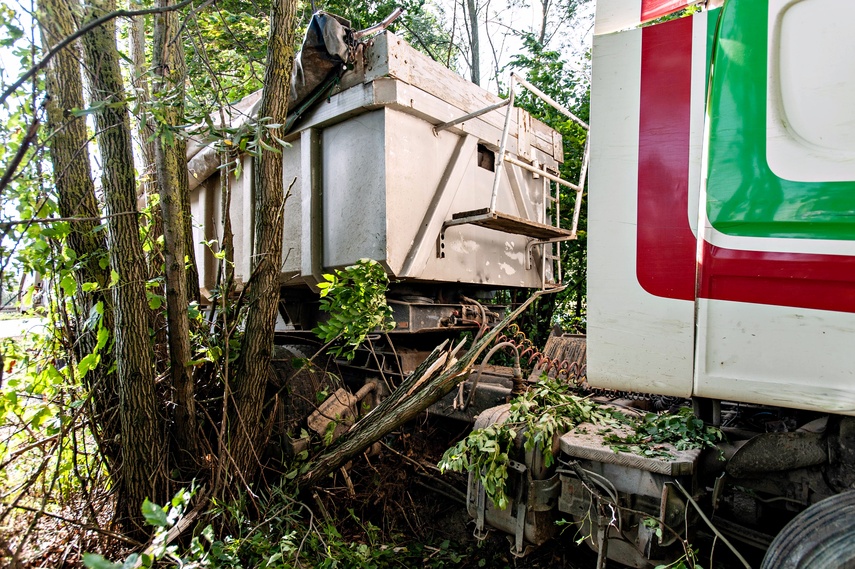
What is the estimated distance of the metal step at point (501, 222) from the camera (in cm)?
356

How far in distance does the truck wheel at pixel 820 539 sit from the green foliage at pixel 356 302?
2172mm

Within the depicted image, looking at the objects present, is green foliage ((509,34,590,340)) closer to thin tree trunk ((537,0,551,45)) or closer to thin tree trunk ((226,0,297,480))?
thin tree trunk ((226,0,297,480))

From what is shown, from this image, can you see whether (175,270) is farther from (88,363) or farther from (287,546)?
(287,546)

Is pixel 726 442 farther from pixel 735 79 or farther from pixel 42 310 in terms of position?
pixel 42 310

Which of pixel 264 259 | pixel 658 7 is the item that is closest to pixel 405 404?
pixel 264 259

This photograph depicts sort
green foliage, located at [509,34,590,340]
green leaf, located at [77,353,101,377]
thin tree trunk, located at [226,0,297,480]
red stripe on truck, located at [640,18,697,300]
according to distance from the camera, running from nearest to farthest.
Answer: red stripe on truck, located at [640,18,697,300]
green leaf, located at [77,353,101,377]
thin tree trunk, located at [226,0,297,480]
green foliage, located at [509,34,590,340]

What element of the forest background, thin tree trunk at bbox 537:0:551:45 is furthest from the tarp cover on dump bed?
thin tree trunk at bbox 537:0:551:45

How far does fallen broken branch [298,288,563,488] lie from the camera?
2.87m

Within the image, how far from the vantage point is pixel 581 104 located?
24.4ft

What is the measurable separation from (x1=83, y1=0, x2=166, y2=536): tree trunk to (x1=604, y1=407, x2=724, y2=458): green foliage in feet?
7.42

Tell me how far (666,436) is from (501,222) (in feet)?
6.26

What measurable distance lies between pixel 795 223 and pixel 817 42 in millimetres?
574

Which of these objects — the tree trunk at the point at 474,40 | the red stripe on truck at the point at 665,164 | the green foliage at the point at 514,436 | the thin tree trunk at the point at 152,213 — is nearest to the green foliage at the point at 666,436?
the green foliage at the point at 514,436

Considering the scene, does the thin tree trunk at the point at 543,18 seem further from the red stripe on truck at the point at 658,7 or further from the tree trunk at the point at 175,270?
the red stripe on truck at the point at 658,7
